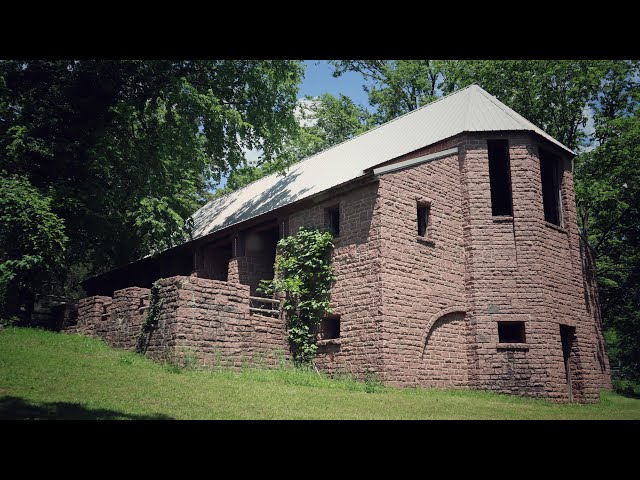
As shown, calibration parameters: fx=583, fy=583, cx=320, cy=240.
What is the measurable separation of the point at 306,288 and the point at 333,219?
7.96ft

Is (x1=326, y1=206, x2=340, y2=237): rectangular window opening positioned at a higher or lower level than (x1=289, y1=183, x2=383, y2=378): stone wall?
higher

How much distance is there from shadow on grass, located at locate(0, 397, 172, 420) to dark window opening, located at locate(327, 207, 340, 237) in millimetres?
10304

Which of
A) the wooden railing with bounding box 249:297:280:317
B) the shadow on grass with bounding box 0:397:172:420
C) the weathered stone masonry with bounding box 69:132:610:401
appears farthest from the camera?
the wooden railing with bounding box 249:297:280:317

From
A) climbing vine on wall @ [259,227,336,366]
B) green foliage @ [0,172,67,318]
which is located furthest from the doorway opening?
green foliage @ [0,172,67,318]

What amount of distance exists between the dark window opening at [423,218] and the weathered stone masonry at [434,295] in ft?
0.55

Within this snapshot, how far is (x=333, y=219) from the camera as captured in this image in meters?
18.8

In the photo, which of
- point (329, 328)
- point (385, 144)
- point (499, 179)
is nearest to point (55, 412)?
point (329, 328)

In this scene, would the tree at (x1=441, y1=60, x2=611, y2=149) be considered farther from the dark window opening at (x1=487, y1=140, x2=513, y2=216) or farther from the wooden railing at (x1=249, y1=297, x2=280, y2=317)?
the wooden railing at (x1=249, y1=297, x2=280, y2=317)

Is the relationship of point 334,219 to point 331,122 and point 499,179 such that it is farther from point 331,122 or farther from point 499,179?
point 331,122

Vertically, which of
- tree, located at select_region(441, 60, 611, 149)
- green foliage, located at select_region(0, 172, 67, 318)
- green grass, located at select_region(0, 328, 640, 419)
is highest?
tree, located at select_region(441, 60, 611, 149)

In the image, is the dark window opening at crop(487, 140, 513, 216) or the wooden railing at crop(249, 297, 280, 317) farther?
the dark window opening at crop(487, 140, 513, 216)

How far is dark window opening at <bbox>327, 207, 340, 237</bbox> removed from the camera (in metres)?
18.6

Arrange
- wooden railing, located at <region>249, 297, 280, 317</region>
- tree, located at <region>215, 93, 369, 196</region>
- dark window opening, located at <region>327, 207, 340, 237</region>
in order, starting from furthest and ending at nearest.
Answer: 1. tree, located at <region>215, 93, 369, 196</region>
2. dark window opening, located at <region>327, 207, 340, 237</region>
3. wooden railing, located at <region>249, 297, 280, 317</region>
